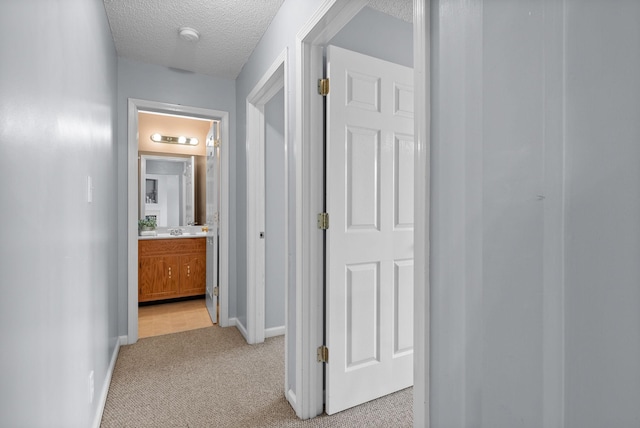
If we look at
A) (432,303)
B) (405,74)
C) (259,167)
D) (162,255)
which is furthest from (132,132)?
(432,303)

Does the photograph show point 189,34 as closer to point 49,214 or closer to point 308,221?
point 308,221

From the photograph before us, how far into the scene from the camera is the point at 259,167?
277 cm

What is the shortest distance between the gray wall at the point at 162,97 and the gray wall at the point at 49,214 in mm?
1117

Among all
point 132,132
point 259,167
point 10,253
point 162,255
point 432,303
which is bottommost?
point 162,255

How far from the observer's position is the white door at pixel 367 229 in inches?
69.2

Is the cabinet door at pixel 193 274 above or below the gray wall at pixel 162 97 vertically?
below

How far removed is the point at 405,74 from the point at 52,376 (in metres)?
2.17

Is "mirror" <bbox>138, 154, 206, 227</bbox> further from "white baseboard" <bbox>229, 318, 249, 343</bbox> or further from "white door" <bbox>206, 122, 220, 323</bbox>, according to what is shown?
"white baseboard" <bbox>229, 318, 249, 343</bbox>

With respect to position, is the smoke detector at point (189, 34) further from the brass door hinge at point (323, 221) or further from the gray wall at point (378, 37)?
the brass door hinge at point (323, 221)

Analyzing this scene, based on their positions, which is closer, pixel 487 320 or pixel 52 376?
pixel 487 320

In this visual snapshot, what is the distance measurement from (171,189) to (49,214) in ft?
13.0

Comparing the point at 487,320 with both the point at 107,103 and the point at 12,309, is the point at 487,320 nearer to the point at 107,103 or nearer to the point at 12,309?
the point at 12,309

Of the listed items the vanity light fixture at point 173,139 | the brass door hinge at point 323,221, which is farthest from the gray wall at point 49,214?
the vanity light fixture at point 173,139

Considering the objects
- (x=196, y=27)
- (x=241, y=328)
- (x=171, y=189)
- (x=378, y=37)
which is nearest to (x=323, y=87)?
(x=378, y=37)
